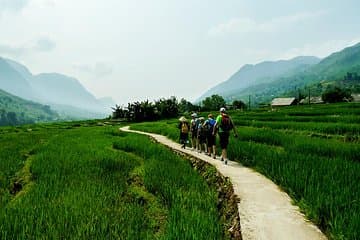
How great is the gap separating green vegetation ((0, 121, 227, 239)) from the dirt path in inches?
17.9

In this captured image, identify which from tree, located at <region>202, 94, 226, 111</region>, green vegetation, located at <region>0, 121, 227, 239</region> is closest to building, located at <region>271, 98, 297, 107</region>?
tree, located at <region>202, 94, 226, 111</region>

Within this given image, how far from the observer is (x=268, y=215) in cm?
515

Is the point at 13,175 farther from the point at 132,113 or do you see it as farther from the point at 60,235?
the point at 132,113

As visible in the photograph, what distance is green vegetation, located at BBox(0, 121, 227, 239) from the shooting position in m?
4.15

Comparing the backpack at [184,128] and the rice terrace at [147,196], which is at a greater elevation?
the backpack at [184,128]

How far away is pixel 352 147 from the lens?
34.1 feet

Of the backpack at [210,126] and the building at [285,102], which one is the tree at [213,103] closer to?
the building at [285,102]

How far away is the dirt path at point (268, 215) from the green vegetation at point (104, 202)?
0.46m

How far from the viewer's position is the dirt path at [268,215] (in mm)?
4375

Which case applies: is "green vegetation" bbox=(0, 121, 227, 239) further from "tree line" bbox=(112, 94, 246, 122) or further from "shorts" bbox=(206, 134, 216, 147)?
"tree line" bbox=(112, 94, 246, 122)

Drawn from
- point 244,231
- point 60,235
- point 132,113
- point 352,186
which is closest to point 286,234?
point 244,231

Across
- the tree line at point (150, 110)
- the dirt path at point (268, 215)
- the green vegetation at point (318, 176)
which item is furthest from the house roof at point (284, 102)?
the dirt path at point (268, 215)

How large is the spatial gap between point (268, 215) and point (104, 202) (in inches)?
99.9

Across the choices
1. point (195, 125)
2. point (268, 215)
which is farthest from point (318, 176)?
point (195, 125)
